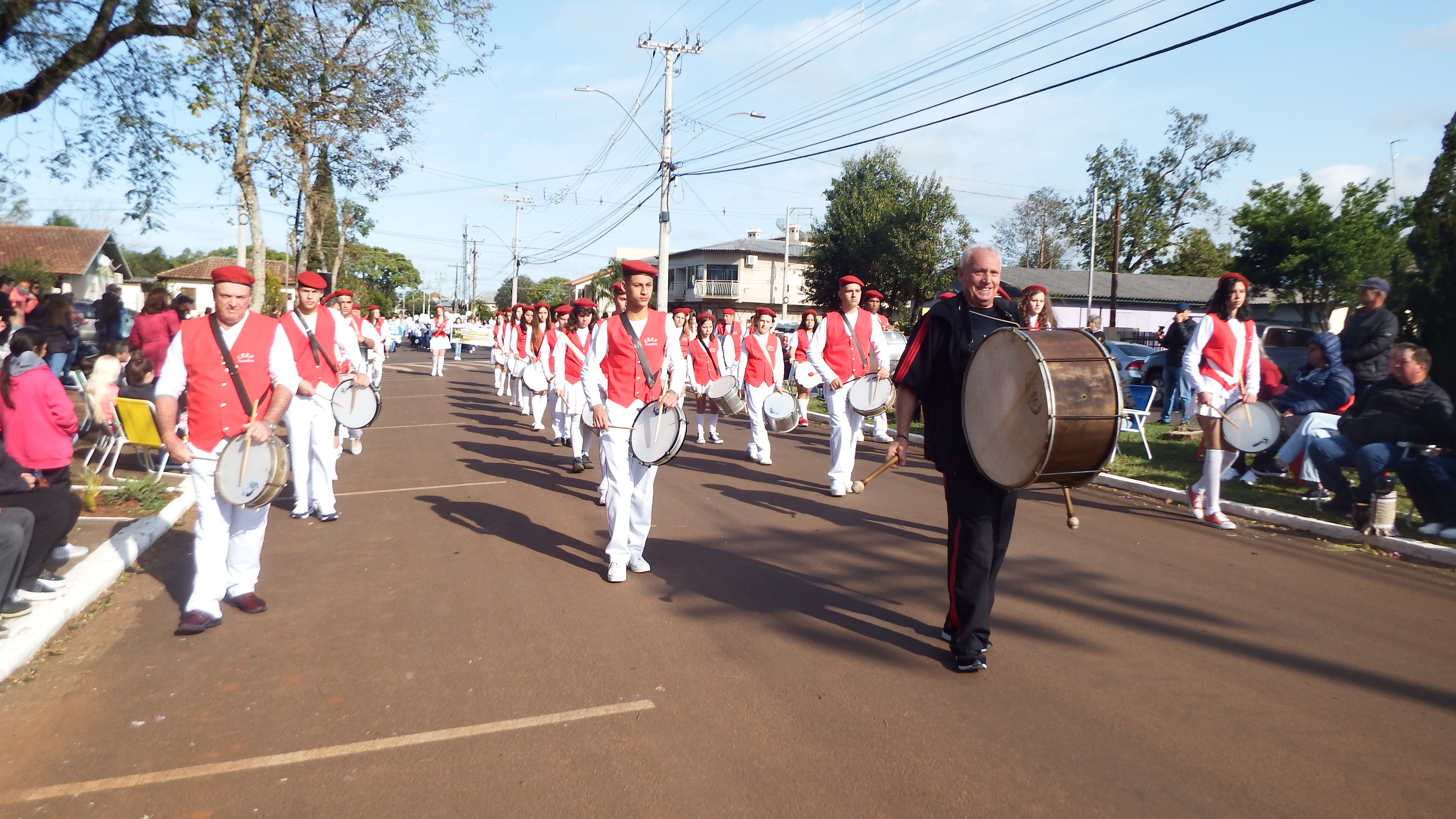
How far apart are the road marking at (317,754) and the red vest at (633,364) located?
9.24ft

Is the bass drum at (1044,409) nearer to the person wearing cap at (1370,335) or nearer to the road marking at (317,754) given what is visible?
the road marking at (317,754)

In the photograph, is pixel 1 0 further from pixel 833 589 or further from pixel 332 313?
pixel 833 589

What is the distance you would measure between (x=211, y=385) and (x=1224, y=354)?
25.5 feet

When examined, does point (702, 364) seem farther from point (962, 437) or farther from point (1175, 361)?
point (962, 437)

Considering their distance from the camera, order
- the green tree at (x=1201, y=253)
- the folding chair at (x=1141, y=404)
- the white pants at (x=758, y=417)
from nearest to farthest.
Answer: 1. the folding chair at (x=1141, y=404)
2. the white pants at (x=758, y=417)
3. the green tree at (x=1201, y=253)

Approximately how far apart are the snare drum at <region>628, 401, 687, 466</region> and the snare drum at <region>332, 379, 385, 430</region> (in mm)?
3722

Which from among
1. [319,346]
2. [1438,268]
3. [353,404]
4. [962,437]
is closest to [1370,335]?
[1438,268]

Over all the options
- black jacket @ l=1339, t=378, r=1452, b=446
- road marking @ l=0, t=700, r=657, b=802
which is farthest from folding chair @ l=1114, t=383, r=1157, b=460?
road marking @ l=0, t=700, r=657, b=802

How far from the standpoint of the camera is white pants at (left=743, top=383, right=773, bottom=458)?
12852mm

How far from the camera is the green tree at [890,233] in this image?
52094mm

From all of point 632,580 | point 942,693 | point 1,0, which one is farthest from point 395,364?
point 942,693

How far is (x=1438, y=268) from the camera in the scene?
393 inches

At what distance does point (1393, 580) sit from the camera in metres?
7.06

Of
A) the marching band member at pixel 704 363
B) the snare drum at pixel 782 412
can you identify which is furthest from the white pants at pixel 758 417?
the marching band member at pixel 704 363
